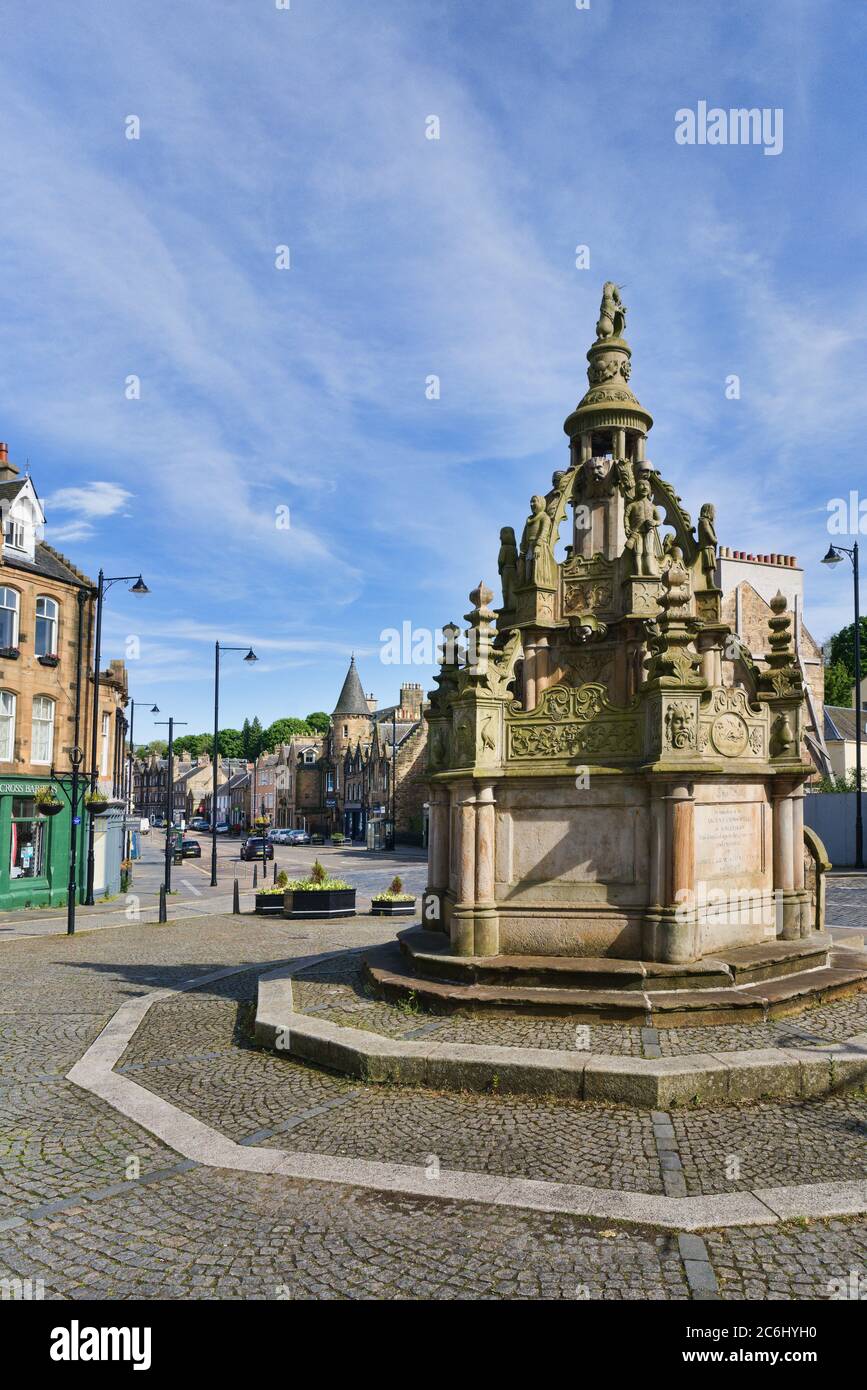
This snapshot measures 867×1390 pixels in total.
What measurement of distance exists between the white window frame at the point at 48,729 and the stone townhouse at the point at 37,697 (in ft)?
0.11

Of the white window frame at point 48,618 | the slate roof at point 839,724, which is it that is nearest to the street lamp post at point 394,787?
the slate roof at point 839,724

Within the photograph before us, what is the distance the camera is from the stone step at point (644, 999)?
9.02 meters

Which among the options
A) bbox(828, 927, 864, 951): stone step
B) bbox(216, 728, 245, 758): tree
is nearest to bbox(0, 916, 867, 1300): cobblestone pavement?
bbox(828, 927, 864, 951): stone step

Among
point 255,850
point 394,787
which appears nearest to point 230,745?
point 394,787

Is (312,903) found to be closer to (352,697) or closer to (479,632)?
(479,632)

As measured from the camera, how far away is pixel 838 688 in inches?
2630

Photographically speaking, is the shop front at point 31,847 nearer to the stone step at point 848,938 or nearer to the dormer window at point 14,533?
the dormer window at point 14,533

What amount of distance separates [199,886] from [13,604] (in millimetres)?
14897

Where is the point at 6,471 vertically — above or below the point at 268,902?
above

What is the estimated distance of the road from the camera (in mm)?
23922

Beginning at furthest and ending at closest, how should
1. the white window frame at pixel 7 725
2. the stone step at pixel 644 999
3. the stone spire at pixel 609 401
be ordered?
the white window frame at pixel 7 725
the stone spire at pixel 609 401
the stone step at pixel 644 999

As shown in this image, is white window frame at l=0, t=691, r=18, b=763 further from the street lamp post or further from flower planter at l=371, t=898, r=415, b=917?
the street lamp post

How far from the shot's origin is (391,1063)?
8203 mm

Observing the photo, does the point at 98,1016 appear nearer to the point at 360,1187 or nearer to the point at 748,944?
the point at 360,1187
